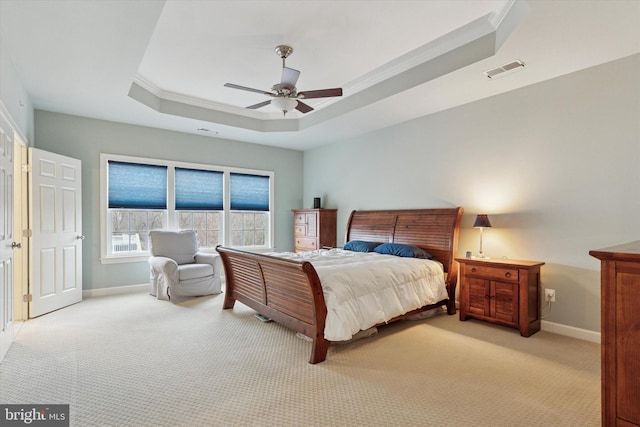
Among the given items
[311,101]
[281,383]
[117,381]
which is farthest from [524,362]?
[311,101]

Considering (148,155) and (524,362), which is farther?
(148,155)

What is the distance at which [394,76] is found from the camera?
4082 mm

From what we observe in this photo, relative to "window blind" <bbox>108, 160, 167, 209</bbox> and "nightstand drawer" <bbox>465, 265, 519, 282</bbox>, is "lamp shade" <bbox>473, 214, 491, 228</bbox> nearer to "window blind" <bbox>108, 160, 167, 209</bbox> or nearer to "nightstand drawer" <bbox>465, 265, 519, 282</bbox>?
"nightstand drawer" <bbox>465, 265, 519, 282</bbox>

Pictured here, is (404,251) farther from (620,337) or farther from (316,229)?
(620,337)

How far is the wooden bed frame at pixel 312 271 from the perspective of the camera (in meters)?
2.85

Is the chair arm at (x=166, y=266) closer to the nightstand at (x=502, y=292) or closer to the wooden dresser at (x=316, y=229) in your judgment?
the wooden dresser at (x=316, y=229)

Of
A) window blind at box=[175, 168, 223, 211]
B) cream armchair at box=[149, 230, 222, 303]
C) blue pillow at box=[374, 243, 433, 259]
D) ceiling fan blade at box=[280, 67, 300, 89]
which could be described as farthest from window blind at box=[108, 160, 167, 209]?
blue pillow at box=[374, 243, 433, 259]

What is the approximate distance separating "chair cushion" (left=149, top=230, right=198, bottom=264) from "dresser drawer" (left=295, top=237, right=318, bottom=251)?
2.13 meters

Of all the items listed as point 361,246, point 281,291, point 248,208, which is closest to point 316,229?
point 361,246

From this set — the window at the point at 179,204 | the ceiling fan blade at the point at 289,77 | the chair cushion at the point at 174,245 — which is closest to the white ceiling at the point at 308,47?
the ceiling fan blade at the point at 289,77

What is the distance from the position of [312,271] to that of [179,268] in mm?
2998

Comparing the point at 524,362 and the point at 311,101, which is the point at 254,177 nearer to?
the point at 311,101

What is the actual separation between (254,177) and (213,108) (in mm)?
1826

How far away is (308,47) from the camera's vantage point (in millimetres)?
3557
